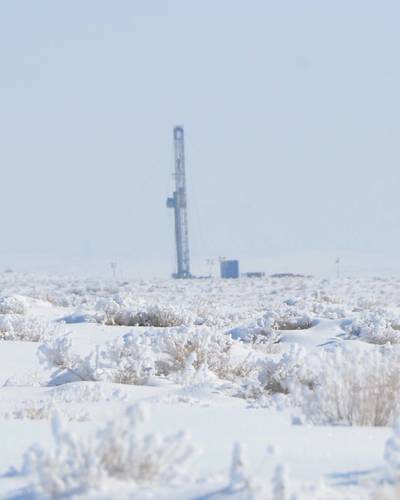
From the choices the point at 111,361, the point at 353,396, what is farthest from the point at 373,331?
the point at 353,396

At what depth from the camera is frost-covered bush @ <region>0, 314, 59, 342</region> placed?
12508 millimetres

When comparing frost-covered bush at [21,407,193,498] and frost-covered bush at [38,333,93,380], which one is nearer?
frost-covered bush at [21,407,193,498]

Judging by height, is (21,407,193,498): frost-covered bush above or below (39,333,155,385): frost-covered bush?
above

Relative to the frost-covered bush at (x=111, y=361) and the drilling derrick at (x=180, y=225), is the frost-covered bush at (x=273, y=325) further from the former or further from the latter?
the drilling derrick at (x=180, y=225)

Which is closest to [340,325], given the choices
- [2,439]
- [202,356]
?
[202,356]

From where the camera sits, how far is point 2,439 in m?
5.01

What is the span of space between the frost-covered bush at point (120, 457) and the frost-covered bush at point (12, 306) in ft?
42.2

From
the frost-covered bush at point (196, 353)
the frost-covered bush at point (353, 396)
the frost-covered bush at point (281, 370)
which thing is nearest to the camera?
the frost-covered bush at point (353, 396)

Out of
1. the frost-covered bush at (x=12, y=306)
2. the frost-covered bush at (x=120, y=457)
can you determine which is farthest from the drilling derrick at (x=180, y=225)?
the frost-covered bush at (x=120, y=457)

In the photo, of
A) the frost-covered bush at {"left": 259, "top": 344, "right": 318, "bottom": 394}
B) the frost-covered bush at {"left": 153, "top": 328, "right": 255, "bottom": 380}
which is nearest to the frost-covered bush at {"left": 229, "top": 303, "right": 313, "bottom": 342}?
the frost-covered bush at {"left": 153, "top": 328, "right": 255, "bottom": 380}

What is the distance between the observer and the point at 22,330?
12727 mm

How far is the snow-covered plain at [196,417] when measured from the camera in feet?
11.8

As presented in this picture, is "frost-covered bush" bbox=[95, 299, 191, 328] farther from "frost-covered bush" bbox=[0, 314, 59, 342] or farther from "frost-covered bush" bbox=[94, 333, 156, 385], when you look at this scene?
"frost-covered bush" bbox=[94, 333, 156, 385]

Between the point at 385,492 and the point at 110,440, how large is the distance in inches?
35.5
